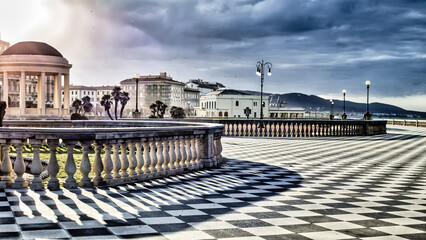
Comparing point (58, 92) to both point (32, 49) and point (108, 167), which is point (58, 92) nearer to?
point (32, 49)

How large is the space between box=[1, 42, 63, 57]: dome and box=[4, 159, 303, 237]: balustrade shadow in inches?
1451

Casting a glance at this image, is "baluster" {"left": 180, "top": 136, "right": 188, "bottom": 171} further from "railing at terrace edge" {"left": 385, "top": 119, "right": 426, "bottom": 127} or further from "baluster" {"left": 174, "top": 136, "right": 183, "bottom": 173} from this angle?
"railing at terrace edge" {"left": 385, "top": 119, "right": 426, "bottom": 127}

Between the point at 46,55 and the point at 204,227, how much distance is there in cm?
4090

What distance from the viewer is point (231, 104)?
460 ft

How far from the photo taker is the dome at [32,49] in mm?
43672

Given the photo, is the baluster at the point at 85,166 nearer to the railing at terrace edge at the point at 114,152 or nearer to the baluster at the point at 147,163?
the railing at terrace edge at the point at 114,152

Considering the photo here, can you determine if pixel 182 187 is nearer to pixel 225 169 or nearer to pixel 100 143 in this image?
pixel 100 143

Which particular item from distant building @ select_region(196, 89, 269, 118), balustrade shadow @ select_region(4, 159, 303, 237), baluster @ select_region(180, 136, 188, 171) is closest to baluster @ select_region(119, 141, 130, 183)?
balustrade shadow @ select_region(4, 159, 303, 237)

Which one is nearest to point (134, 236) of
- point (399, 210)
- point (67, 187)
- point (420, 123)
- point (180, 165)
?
point (67, 187)

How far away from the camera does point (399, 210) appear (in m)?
8.00

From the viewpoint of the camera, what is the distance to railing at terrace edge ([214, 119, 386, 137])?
1324 inches

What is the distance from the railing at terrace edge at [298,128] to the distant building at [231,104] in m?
97.2

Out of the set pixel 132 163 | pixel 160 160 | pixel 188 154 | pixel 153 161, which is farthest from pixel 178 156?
pixel 132 163

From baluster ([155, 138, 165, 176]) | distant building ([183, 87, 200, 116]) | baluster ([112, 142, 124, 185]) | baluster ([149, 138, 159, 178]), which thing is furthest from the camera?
distant building ([183, 87, 200, 116])
